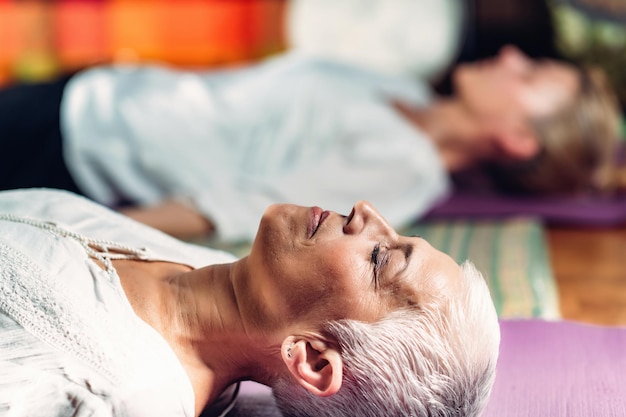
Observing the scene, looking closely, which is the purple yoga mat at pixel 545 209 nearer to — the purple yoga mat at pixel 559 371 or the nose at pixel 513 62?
the nose at pixel 513 62

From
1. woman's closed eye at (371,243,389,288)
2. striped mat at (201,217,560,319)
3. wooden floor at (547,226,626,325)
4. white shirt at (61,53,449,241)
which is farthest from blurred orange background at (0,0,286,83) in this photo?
woman's closed eye at (371,243,389,288)

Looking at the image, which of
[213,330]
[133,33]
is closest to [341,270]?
[213,330]

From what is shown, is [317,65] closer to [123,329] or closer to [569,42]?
[569,42]

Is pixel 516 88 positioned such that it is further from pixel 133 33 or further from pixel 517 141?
pixel 133 33

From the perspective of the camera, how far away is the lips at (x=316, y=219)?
1.19 metres

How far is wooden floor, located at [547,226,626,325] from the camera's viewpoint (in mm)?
1981

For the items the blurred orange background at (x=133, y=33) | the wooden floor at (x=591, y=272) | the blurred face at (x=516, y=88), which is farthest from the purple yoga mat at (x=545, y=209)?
the blurred orange background at (x=133, y=33)

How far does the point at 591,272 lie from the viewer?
7.46 feet

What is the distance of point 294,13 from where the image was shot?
3535 mm

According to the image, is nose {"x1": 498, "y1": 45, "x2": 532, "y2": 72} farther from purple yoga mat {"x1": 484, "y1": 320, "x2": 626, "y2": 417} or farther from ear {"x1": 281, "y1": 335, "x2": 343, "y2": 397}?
ear {"x1": 281, "y1": 335, "x2": 343, "y2": 397}

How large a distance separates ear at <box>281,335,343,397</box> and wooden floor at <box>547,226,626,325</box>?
3.24ft

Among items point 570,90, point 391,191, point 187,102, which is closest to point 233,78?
point 187,102

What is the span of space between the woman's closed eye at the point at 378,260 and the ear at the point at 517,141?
1.53 metres

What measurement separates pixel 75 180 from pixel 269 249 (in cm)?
121
